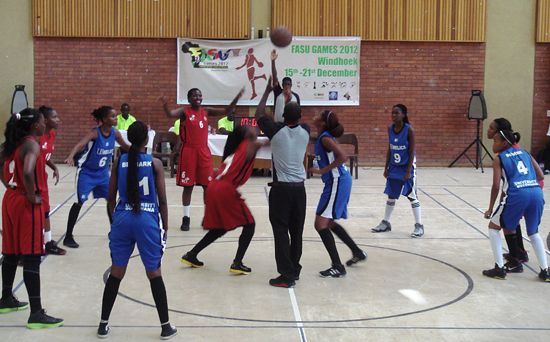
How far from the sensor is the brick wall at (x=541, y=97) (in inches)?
779

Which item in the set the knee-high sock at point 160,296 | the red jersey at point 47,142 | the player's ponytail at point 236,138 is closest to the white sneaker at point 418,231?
the player's ponytail at point 236,138

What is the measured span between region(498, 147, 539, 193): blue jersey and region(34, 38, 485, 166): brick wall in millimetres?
11239

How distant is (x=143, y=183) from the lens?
6441 millimetres

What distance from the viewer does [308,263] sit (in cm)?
937

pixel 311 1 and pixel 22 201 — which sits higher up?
pixel 311 1

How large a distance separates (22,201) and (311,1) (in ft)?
45.5

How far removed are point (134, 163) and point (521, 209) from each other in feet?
14.6

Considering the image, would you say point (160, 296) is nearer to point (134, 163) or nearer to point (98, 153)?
point (134, 163)

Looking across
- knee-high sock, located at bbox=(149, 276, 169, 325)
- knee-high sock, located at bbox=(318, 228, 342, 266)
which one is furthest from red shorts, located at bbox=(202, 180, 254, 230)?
knee-high sock, located at bbox=(149, 276, 169, 325)

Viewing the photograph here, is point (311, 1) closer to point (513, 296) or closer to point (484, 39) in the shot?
point (484, 39)

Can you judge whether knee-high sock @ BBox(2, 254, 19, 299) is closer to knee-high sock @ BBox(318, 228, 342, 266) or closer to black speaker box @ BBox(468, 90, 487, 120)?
knee-high sock @ BBox(318, 228, 342, 266)

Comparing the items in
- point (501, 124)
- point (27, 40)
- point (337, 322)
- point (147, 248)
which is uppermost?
point (27, 40)

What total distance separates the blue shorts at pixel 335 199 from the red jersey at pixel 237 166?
98 centimetres

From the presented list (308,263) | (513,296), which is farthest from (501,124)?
(308,263)
